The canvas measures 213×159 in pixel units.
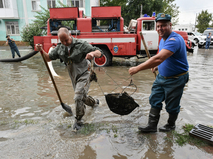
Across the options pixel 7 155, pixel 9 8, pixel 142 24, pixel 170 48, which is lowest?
pixel 7 155

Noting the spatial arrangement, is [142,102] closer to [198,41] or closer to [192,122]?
[192,122]

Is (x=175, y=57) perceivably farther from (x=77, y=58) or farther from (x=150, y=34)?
(x=150, y=34)

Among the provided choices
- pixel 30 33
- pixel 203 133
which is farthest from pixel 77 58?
pixel 30 33

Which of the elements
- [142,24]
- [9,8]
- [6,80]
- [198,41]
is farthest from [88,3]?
[6,80]

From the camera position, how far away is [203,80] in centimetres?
588

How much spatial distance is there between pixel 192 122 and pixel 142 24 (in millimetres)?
6039

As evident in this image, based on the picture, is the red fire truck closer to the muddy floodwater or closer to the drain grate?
the muddy floodwater

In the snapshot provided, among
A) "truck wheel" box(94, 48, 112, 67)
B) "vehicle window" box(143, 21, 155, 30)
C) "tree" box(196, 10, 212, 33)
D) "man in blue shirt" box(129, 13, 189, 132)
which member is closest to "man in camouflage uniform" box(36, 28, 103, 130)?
"man in blue shirt" box(129, 13, 189, 132)

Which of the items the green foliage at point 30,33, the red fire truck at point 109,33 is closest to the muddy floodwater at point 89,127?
the red fire truck at point 109,33

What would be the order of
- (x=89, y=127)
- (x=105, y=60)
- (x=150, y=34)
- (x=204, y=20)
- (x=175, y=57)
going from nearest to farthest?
(x=175, y=57) → (x=89, y=127) → (x=150, y=34) → (x=105, y=60) → (x=204, y=20)

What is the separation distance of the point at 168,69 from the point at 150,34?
5950 millimetres

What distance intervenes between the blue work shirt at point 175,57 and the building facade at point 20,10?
901 inches

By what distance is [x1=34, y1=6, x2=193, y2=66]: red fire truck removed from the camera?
784 centimetres

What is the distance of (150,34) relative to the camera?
25.6 ft
